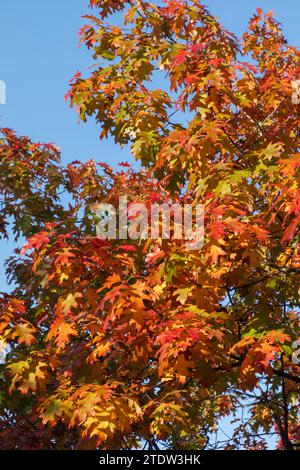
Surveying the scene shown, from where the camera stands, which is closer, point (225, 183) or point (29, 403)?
point (225, 183)

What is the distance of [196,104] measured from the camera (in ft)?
22.5

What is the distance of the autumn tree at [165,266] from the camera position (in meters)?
5.54

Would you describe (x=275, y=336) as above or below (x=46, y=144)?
below

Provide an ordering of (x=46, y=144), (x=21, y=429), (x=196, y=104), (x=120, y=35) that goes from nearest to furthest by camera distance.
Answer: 1. (x=196, y=104)
2. (x=21, y=429)
3. (x=120, y=35)
4. (x=46, y=144)

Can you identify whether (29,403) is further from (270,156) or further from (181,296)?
(270,156)

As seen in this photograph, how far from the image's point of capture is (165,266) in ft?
18.6

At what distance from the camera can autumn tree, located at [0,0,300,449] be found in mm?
5535

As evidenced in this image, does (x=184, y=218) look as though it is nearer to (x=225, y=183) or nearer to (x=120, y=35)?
(x=225, y=183)

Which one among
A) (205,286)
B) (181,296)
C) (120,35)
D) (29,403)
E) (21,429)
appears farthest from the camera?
(120,35)

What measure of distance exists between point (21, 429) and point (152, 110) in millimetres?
4378

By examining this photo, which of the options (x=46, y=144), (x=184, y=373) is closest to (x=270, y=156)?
(x=184, y=373)
